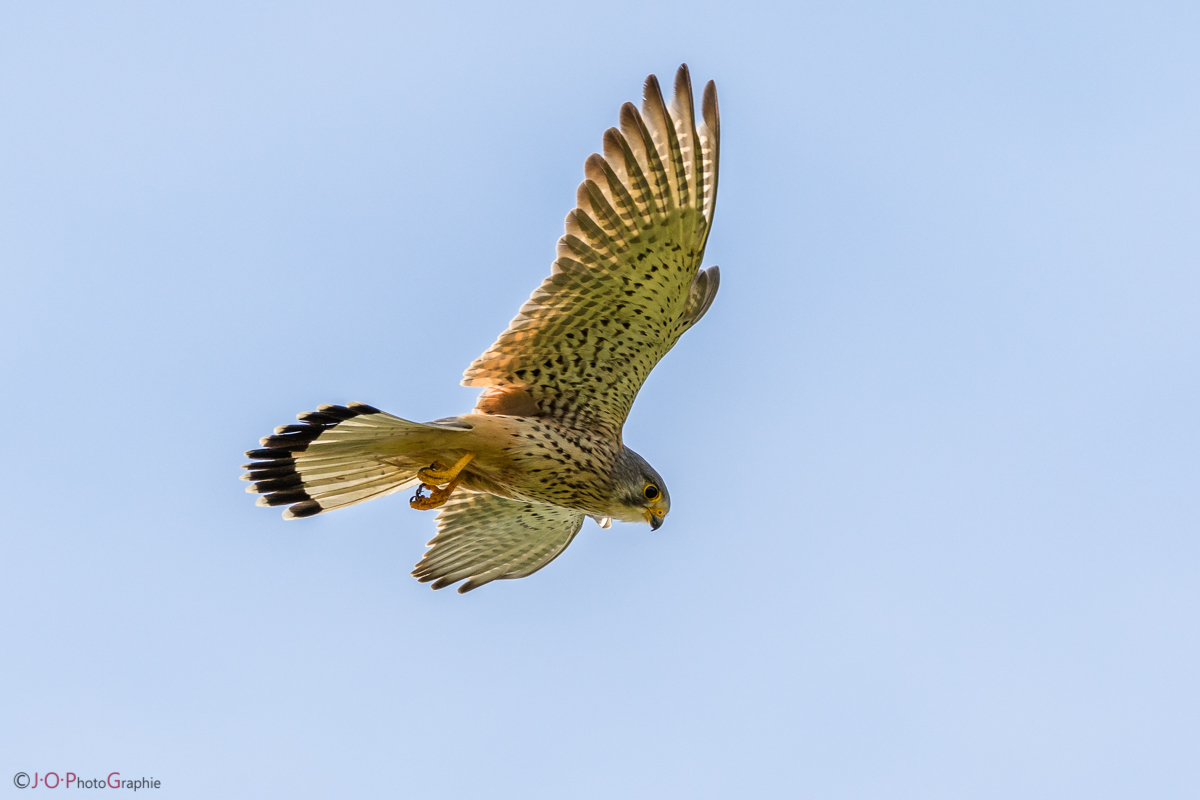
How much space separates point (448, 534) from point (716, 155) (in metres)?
3.70

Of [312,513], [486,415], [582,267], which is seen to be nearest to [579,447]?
[486,415]

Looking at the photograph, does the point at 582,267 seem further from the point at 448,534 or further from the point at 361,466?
the point at 448,534

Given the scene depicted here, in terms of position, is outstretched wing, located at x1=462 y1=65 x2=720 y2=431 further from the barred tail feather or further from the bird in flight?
the barred tail feather

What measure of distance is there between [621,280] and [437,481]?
5.72ft

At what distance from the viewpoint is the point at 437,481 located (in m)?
9.25

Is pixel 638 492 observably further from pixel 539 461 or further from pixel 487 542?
pixel 487 542

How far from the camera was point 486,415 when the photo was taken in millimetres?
9195

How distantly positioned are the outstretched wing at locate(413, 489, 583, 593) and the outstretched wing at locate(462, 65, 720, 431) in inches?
53.6

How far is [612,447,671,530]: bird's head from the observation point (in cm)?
930

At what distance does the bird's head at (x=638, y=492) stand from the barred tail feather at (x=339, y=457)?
112 centimetres

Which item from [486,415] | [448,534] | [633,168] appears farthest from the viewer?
[448,534]

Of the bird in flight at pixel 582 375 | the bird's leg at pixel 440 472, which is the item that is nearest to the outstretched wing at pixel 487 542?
the bird in flight at pixel 582 375

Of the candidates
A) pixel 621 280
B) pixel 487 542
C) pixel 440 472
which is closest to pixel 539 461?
pixel 440 472

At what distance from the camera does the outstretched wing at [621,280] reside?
8516mm
